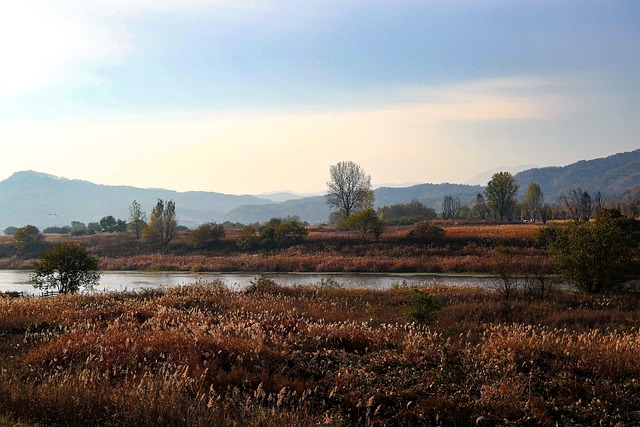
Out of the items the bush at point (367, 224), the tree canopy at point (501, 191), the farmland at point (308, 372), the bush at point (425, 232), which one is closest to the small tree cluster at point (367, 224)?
the bush at point (367, 224)

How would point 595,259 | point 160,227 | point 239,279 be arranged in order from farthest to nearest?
point 160,227
point 239,279
point 595,259

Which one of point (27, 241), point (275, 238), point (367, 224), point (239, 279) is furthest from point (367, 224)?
point (27, 241)

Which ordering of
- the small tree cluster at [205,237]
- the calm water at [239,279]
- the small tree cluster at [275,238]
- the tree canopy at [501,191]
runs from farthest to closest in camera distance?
the tree canopy at [501,191] < the small tree cluster at [205,237] < the small tree cluster at [275,238] < the calm water at [239,279]

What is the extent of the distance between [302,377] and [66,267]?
2537cm

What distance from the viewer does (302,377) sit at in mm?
10391

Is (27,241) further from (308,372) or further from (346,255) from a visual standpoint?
(308,372)

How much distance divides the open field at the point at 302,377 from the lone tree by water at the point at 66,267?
15.4 meters

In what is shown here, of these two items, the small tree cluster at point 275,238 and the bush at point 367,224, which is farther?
the small tree cluster at point 275,238

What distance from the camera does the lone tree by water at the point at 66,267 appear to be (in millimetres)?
30344

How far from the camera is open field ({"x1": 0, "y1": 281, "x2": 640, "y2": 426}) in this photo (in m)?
7.72

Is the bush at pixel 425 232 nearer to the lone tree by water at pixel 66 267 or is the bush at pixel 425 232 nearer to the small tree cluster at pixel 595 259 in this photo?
the small tree cluster at pixel 595 259

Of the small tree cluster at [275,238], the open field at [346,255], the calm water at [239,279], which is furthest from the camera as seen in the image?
the small tree cluster at [275,238]

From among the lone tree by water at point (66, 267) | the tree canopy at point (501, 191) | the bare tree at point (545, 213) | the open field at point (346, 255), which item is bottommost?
the open field at point (346, 255)

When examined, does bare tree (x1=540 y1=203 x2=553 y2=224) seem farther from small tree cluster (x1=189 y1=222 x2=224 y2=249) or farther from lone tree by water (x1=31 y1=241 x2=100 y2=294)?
lone tree by water (x1=31 y1=241 x2=100 y2=294)
